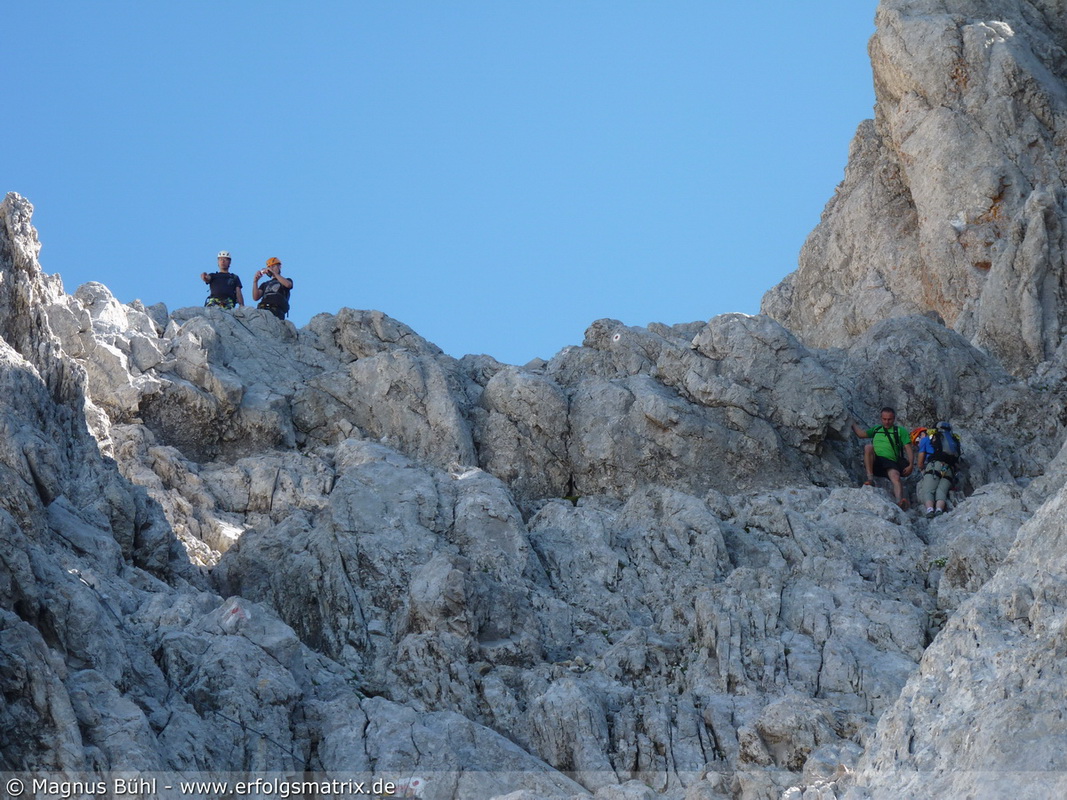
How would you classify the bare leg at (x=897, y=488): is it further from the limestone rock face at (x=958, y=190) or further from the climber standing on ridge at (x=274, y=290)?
the climber standing on ridge at (x=274, y=290)

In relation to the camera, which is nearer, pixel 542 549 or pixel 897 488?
pixel 542 549

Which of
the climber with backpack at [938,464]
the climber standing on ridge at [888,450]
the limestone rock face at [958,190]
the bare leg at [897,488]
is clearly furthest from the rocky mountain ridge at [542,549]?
the bare leg at [897,488]

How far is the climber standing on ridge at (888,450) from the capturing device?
3497 centimetres

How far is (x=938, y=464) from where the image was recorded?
110ft

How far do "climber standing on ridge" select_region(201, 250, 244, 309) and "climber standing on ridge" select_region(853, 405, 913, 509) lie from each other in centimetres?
1610

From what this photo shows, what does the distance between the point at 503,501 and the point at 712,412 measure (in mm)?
6642

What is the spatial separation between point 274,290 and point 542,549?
543 inches

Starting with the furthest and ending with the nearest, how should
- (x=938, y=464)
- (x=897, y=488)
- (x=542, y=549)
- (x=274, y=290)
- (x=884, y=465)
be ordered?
1. (x=274, y=290)
2. (x=884, y=465)
3. (x=897, y=488)
4. (x=938, y=464)
5. (x=542, y=549)

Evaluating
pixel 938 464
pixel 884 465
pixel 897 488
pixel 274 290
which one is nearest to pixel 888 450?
pixel 884 465

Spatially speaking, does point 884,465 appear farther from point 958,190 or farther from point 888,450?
point 958,190

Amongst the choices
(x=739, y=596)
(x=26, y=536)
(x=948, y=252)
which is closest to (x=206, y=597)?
(x=26, y=536)

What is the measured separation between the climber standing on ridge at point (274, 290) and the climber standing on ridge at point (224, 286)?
448 millimetres

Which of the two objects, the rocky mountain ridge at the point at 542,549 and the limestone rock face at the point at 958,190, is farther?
the limestone rock face at the point at 958,190

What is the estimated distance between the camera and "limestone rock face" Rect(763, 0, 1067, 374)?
40.2 m
